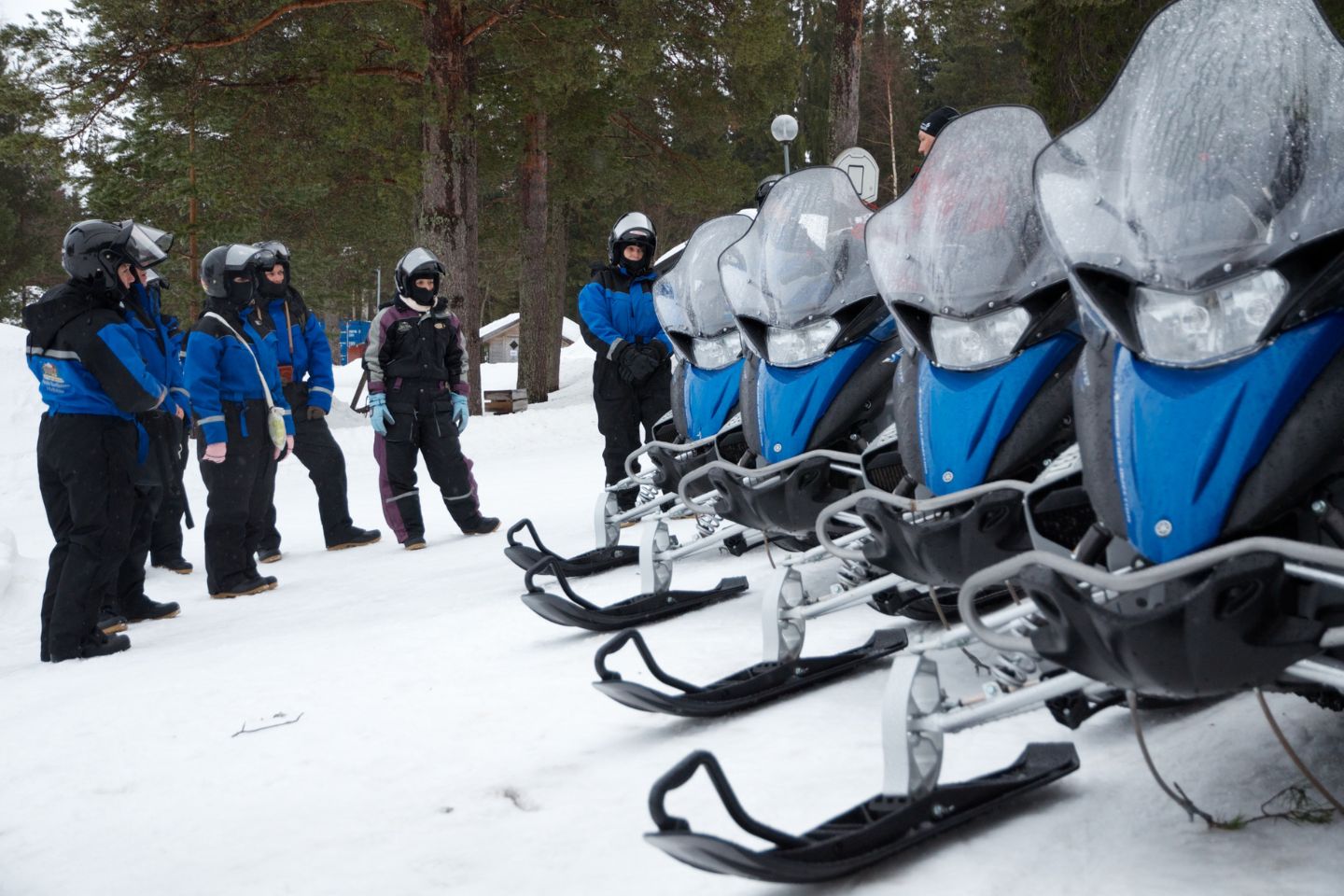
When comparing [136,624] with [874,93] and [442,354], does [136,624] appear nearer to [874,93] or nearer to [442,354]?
[442,354]

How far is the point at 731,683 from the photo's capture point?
11.2ft

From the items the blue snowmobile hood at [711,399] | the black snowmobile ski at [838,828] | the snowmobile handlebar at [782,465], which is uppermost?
the blue snowmobile hood at [711,399]

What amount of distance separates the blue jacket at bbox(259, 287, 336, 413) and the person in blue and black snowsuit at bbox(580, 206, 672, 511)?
1832 millimetres

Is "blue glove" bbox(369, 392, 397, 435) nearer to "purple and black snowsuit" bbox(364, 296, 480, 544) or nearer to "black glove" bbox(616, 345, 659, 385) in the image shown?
"purple and black snowsuit" bbox(364, 296, 480, 544)

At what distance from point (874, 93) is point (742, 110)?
1739 cm

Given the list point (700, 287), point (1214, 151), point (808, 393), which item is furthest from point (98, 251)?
point (1214, 151)

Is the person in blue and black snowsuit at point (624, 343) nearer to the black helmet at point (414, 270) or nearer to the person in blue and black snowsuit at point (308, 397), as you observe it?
the black helmet at point (414, 270)

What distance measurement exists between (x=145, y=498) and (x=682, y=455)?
8.25ft

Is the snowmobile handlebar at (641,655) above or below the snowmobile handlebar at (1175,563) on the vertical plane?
below

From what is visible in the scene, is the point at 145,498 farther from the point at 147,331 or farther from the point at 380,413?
the point at 380,413

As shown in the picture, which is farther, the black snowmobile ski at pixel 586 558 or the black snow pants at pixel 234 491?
the black snow pants at pixel 234 491

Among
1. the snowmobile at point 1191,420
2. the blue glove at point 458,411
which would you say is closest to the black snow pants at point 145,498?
the blue glove at point 458,411

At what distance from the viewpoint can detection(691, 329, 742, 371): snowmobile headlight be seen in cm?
543

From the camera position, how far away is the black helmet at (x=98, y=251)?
17.2 ft
